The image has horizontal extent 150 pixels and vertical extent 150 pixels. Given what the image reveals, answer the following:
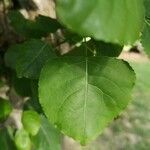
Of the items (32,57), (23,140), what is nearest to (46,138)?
(23,140)

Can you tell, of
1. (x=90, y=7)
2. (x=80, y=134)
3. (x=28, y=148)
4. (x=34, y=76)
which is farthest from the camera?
(x=28, y=148)

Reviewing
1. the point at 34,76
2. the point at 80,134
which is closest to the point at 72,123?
the point at 80,134

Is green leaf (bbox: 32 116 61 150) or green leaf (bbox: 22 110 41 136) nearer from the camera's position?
green leaf (bbox: 22 110 41 136)

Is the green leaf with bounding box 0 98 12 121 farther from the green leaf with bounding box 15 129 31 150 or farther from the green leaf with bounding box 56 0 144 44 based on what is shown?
the green leaf with bounding box 56 0 144 44

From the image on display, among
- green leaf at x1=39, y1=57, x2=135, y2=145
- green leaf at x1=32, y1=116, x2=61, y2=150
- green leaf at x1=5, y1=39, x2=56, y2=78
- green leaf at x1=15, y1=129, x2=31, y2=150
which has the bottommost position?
green leaf at x1=32, y1=116, x2=61, y2=150

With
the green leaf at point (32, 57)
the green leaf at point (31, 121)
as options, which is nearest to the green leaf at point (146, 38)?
the green leaf at point (32, 57)

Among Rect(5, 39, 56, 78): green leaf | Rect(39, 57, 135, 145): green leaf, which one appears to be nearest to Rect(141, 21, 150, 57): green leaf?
Rect(39, 57, 135, 145): green leaf

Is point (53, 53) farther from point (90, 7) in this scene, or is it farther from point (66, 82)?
point (90, 7)
